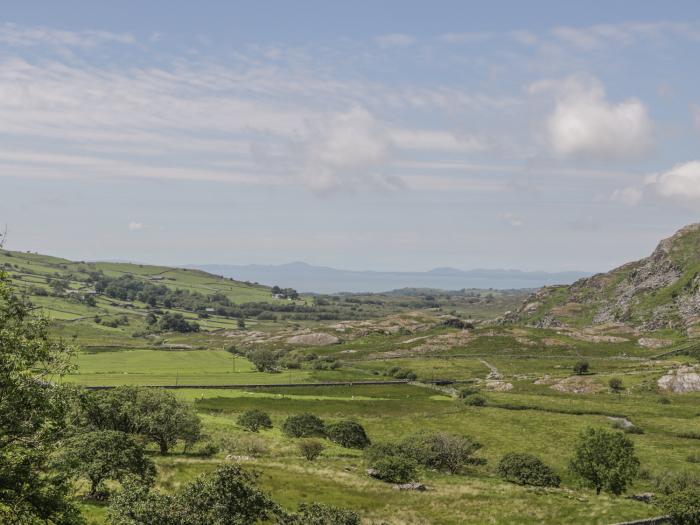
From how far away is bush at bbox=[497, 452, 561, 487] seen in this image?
7581 cm

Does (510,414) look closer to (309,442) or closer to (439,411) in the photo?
(439,411)

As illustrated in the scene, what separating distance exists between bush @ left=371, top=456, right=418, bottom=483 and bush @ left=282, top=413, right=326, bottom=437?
92.9 feet

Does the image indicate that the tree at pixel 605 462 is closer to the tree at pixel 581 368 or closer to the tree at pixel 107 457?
the tree at pixel 107 457

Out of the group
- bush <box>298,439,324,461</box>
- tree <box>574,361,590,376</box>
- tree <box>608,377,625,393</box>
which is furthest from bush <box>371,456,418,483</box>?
tree <box>574,361,590,376</box>

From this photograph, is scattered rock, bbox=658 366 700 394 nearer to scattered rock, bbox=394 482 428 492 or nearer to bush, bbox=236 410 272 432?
bush, bbox=236 410 272 432

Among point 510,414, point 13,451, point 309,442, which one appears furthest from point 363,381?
point 13,451

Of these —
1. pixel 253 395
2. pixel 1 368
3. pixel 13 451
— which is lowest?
pixel 253 395

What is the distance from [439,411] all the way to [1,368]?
376 feet

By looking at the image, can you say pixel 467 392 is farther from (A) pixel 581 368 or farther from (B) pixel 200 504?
(B) pixel 200 504

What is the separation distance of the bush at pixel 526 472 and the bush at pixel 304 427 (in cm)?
3350

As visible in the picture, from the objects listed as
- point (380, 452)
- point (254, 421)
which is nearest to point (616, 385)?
point (380, 452)

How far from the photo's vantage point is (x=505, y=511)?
5916cm

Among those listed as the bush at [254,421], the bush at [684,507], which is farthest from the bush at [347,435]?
the bush at [684,507]

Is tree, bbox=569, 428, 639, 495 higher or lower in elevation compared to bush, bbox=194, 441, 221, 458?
higher
